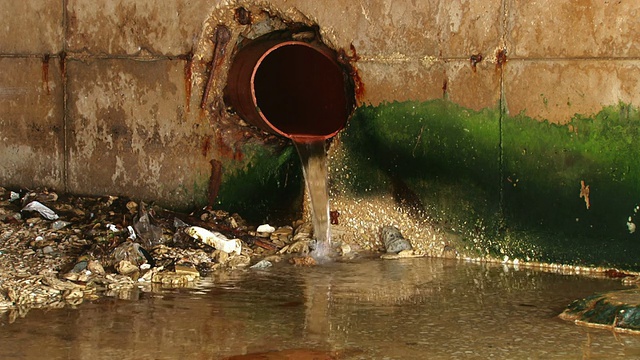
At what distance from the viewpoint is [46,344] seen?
14.4 ft

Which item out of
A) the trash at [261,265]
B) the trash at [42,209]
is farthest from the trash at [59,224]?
the trash at [261,265]

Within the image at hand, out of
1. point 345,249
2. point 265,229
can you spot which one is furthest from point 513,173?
point 265,229

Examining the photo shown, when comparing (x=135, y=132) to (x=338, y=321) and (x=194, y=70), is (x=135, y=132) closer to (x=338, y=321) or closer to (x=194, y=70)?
(x=194, y=70)

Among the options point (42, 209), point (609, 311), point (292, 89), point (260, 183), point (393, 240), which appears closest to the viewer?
point (609, 311)

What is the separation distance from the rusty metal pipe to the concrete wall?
194 millimetres

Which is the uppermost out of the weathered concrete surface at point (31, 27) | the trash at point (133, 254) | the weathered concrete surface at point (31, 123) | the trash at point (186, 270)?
the weathered concrete surface at point (31, 27)

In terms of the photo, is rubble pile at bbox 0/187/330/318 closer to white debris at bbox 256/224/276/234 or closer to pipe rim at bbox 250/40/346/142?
white debris at bbox 256/224/276/234

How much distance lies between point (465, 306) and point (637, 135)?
1597 millimetres

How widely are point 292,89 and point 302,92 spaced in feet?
0.44

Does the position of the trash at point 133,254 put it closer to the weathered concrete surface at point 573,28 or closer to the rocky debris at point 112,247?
the rocky debris at point 112,247

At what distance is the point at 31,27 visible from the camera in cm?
745

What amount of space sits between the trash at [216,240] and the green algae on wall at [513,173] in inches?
37.5

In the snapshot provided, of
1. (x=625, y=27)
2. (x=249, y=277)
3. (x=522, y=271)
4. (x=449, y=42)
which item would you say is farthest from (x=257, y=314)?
(x=625, y=27)

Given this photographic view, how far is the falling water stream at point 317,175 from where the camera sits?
684 cm
